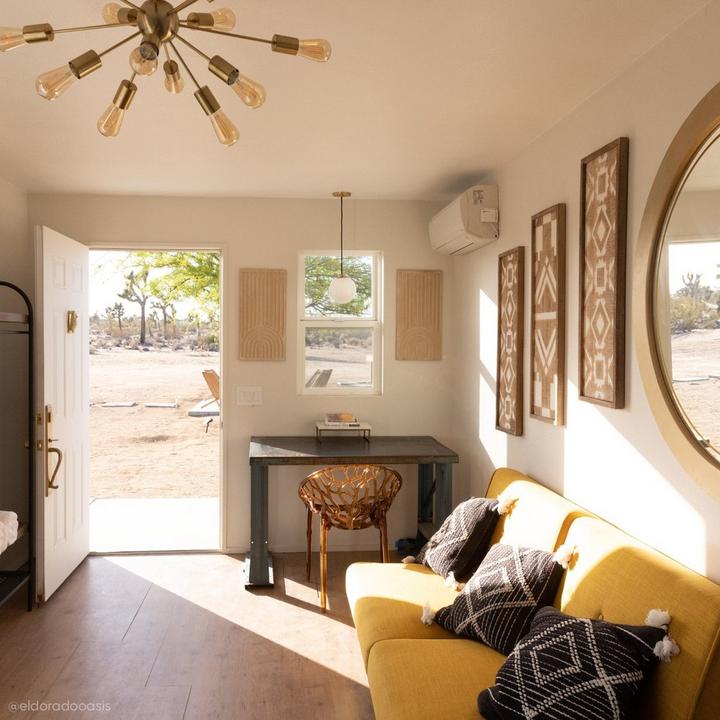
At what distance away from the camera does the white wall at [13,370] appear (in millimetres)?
4113

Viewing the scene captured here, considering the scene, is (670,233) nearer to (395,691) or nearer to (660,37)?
(660,37)

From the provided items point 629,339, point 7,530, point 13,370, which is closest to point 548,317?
point 629,339

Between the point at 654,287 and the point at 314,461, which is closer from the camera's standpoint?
the point at 654,287

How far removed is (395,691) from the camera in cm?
201

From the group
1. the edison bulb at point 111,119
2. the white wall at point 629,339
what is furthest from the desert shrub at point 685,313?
the edison bulb at point 111,119

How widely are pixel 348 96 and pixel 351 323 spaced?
7.21 ft

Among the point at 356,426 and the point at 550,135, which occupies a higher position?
the point at 550,135

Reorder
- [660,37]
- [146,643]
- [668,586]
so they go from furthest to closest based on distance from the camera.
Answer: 1. [146,643]
2. [660,37]
3. [668,586]

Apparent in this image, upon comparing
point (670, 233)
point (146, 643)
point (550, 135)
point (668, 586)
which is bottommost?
point (146, 643)

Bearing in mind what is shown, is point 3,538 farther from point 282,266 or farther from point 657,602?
point 657,602

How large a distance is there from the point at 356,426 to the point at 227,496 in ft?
3.36

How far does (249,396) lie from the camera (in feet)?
15.0

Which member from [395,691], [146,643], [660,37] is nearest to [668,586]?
[395,691]

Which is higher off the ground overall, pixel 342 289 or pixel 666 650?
pixel 342 289
